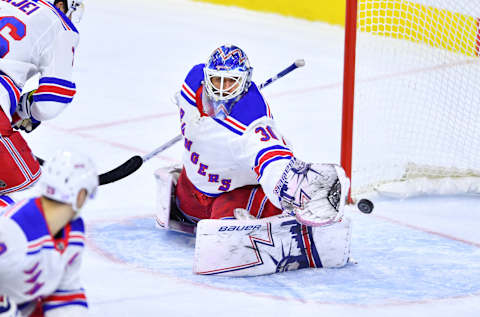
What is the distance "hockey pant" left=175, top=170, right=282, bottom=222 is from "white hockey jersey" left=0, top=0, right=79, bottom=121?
0.66 metres

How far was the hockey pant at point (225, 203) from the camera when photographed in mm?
3594

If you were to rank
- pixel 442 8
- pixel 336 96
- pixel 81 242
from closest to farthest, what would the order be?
pixel 81 242, pixel 442 8, pixel 336 96

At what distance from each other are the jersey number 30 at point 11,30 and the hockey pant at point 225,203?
A: 917 mm

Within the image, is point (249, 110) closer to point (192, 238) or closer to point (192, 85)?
point (192, 85)

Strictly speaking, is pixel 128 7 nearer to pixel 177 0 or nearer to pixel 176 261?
pixel 177 0

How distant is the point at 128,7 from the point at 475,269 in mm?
6063

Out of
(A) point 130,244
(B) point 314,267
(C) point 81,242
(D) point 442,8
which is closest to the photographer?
(C) point 81,242

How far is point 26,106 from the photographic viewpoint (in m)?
3.42

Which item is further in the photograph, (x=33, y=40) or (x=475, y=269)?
(x=475, y=269)

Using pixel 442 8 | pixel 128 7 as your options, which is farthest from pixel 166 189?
pixel 128 7

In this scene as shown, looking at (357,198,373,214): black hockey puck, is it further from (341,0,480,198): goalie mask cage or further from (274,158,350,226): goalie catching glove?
(274,158,350,226): goalie catching glove

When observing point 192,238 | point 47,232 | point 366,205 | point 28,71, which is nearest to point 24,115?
point 28,71

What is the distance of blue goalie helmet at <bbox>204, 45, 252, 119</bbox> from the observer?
3449 mm

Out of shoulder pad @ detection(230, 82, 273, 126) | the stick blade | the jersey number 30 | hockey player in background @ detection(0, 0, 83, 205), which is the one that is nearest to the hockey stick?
the stick blade
